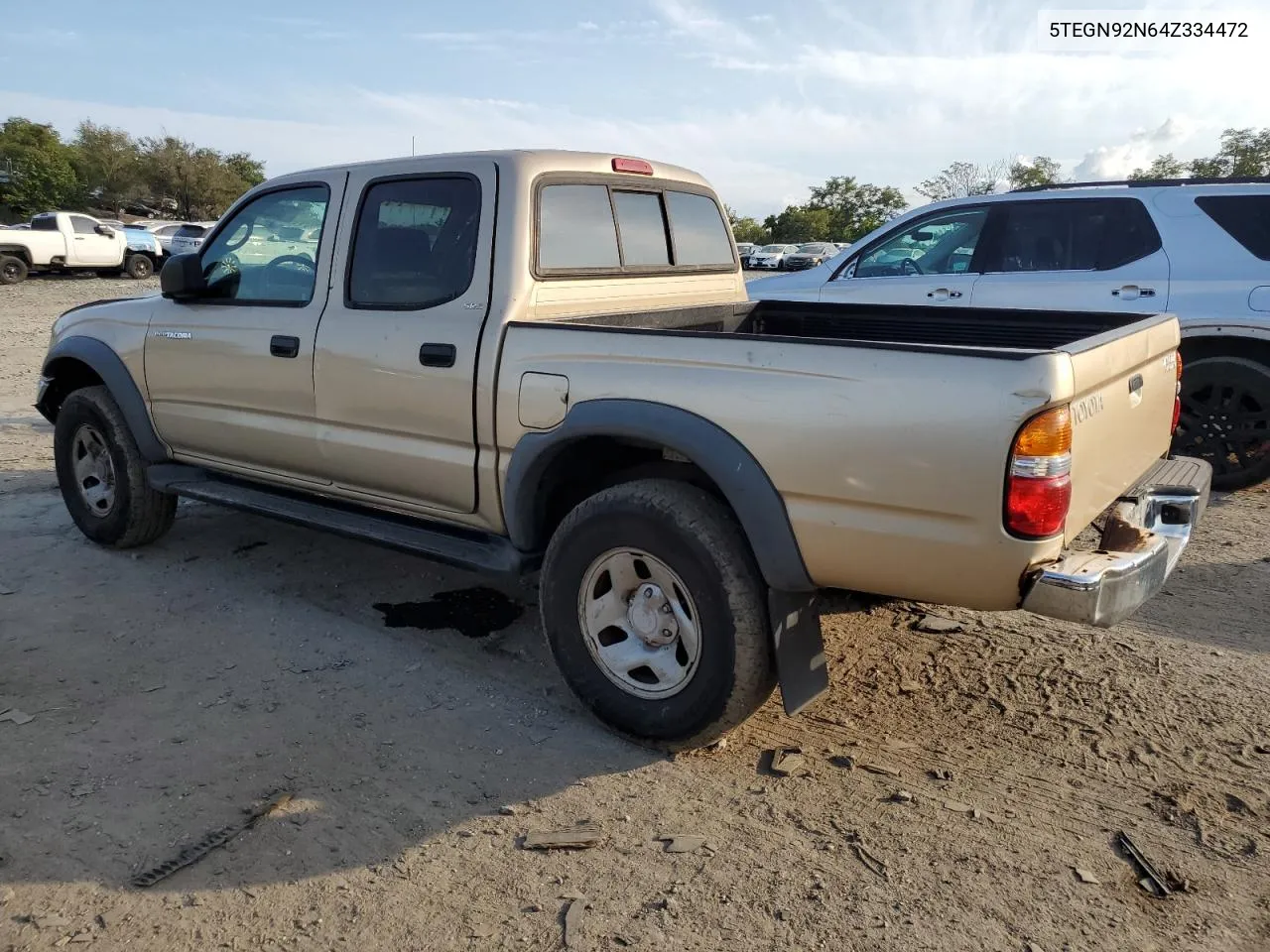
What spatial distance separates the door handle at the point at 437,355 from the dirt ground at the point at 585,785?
1.22m

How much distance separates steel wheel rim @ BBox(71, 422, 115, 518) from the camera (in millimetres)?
5246

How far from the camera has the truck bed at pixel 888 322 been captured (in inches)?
148

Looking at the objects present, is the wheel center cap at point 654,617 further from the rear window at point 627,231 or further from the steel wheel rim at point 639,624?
the rear window at point 627,231

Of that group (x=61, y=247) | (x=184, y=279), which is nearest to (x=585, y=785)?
(x=184, y=279)

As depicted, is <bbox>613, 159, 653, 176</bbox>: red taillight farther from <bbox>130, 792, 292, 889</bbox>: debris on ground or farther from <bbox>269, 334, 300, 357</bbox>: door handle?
<bbox>130, 792, 292, 889</bbox>: debris on ground

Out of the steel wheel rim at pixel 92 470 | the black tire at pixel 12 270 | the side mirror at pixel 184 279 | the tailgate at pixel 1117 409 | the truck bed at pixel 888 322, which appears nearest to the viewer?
the tailgate at pixel 1117 409

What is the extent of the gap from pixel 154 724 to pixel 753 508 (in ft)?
7.40

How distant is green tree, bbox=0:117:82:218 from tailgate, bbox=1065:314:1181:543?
55582 mm

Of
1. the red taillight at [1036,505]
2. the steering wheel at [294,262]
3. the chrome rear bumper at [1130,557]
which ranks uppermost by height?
the steering wheel at [294,262]

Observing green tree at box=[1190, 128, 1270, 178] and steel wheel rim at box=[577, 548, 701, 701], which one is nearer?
steel wheel rim at box=[577, 548, 701, 701]

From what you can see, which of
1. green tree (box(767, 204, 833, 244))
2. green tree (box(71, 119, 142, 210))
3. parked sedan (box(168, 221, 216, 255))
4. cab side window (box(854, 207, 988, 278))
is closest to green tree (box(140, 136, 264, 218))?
green tree (box(71, 119, 142, 210))

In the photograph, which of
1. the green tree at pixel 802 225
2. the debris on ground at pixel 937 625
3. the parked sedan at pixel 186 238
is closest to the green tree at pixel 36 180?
the parked sedan at pixel 186 238

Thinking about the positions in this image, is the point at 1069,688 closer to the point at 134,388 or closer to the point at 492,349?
the point at 492,349

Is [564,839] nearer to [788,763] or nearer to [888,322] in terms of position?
[788,763]
